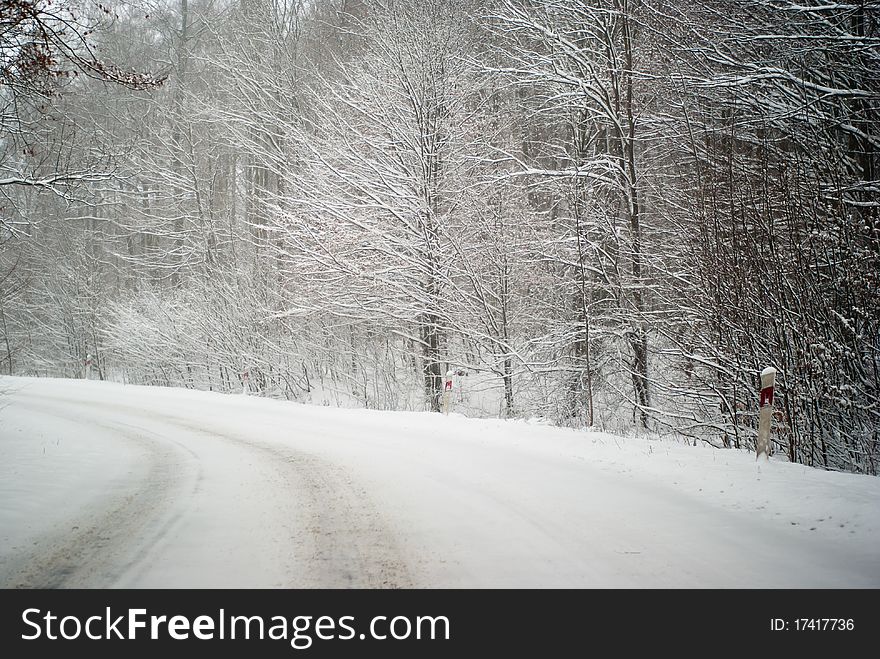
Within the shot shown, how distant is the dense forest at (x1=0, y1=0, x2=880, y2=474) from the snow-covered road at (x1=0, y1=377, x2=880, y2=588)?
9.27 ft

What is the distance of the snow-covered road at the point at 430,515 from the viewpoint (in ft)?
12.5

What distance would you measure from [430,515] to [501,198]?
10.9 metres

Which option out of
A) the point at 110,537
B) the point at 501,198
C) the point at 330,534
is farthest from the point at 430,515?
the point at 501,198

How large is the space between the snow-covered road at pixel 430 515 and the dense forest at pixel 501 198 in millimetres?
2825

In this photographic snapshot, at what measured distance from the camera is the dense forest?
7.79 metres

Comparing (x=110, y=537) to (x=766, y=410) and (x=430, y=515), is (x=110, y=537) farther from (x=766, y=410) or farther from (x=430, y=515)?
(x=766, y=410)

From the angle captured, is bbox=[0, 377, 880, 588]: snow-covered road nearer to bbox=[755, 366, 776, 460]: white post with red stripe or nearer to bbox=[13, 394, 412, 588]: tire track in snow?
bbox=[13, 394, 412, 588]: tire track in snow

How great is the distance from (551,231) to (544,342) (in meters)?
2.90

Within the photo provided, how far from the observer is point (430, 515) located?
5.08 m

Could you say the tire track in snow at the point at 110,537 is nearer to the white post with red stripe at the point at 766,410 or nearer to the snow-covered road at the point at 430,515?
the snow-covered road at the point at 430,515

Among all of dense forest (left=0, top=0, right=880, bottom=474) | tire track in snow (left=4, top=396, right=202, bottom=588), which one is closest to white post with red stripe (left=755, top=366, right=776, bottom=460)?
dense forest (left=0, top=0, right=880, bottom=474)

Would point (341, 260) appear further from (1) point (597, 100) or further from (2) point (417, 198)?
(1) point (597, 100)
